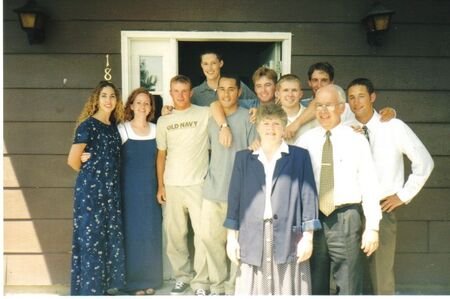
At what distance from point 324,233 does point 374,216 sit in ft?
0.95

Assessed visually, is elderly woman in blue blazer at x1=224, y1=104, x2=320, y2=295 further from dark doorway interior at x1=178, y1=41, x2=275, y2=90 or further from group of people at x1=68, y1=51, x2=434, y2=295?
dark doorway interior at x1=178, y1=41, x2=275, y2=90

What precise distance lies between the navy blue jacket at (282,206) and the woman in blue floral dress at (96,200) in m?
0.97

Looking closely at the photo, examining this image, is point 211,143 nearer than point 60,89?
Yes

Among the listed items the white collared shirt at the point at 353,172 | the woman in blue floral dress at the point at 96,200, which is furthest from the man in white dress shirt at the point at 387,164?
the woman in blue floral dress at the point at 96,200

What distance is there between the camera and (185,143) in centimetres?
338

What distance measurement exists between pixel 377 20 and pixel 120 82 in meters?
2.03

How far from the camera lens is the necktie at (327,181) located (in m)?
2.71

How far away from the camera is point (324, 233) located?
2.73 m

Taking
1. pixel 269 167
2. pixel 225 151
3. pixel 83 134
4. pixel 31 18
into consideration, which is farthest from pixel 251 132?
pixel 31 18

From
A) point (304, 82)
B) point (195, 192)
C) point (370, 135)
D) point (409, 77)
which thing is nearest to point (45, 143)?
point (195, 192)

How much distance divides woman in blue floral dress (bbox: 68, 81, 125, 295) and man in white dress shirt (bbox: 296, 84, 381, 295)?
4.49 ft

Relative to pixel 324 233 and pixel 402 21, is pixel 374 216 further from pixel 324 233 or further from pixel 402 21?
pixel 402 21

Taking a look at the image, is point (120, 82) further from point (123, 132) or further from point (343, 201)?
point (343, 201)

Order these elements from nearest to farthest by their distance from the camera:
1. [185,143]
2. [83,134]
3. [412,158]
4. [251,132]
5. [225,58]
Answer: [412,158], [83,134], [251,132], [185,143], [225,58]
